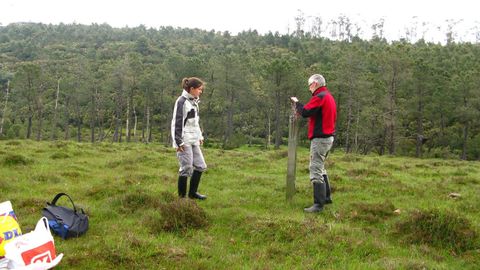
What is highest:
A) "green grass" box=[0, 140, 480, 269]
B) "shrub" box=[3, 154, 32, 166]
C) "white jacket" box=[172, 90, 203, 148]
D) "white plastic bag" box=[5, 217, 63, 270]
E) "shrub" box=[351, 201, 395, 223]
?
"white jacket" box=[172, 90, 203, 148]

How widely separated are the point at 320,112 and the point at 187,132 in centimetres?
242

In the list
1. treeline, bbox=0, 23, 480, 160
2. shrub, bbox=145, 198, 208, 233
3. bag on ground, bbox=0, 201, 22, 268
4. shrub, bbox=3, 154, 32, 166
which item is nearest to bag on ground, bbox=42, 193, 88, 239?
bag on ground, bbox=0, 201, 22, 268

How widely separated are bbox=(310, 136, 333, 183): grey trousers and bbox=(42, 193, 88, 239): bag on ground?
379 centimetres

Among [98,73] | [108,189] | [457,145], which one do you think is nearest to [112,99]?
[98,73]

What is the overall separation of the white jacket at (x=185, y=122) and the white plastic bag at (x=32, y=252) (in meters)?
3.22

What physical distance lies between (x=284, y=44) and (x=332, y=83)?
74.5 m

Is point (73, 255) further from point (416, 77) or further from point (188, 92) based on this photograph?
point (416, 77)

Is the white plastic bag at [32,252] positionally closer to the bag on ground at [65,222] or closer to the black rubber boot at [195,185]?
the bag on ground at [65,222]

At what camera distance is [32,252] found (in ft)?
14.3

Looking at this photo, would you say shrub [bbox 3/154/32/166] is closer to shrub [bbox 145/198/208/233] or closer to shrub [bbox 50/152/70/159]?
shrub [bbox 50/152/70/159]

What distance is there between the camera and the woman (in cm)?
748

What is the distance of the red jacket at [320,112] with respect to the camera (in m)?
7.02

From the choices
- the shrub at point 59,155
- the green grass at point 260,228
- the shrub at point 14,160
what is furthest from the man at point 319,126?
the shrub at point 59,155

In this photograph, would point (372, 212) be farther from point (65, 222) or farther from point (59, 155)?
point (59, 155)
